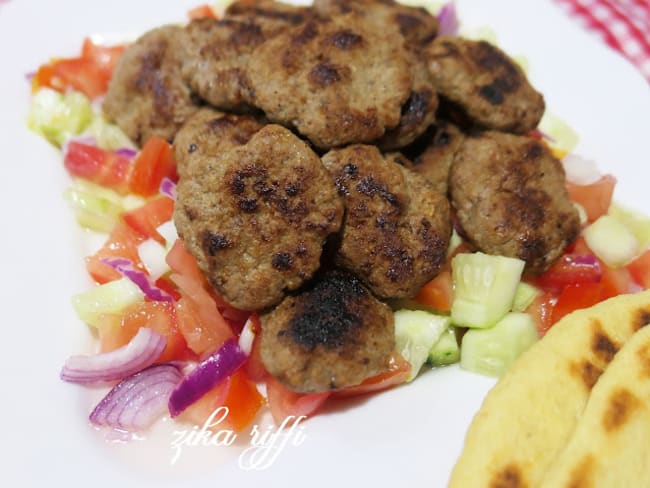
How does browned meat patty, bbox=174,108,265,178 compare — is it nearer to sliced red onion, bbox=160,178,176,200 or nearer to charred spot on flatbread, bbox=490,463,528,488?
sliced red onion, bbox=160,178,176,200

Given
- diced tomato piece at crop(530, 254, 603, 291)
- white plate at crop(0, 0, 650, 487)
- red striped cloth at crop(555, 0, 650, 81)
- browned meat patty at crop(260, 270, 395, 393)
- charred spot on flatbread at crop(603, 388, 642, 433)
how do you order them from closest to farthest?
charred spot on flatbread at crop(603, 388, 642, 433) → white plate at crop(0, 0, 650, 487) → browned meat patty at crop(260, 270, 395, 393) → diced tomato piece at crop(530, 254, 603, 291) → red striped cloth at crop(555, 0, 650, 81)

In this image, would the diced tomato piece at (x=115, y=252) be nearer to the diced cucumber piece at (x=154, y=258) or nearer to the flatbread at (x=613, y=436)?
the diced cucumber piece at (x=154, y=258)

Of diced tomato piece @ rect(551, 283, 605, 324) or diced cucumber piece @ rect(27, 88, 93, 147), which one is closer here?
diced tomato piece @ rect(551, 283, 605, 324)

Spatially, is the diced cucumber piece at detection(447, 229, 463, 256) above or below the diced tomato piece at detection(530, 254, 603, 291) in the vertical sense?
below

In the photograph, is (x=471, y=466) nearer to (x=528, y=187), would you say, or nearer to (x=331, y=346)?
(x=331, y=346)

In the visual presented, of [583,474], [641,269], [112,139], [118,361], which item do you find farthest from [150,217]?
[641,269]

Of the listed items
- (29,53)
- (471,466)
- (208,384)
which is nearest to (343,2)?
(29,53)

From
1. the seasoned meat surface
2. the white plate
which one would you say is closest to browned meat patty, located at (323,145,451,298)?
the white plate
